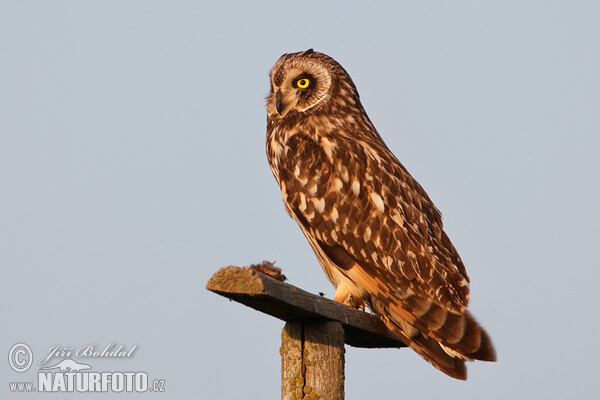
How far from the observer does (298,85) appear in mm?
6590

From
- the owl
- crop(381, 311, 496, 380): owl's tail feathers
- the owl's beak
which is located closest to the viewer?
crop(381, 311, 496, 380): owl's tail feathers

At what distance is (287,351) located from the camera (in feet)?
13.5

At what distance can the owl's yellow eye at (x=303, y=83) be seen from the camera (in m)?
6.59

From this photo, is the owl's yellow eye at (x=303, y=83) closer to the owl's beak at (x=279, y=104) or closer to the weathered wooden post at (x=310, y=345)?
the owl's beak at (x=279, y=104)

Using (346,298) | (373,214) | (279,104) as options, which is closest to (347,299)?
(346,298)

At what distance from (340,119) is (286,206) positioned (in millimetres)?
950

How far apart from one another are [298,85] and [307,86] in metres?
0.08

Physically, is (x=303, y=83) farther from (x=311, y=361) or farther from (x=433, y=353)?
(x=311, y=361)

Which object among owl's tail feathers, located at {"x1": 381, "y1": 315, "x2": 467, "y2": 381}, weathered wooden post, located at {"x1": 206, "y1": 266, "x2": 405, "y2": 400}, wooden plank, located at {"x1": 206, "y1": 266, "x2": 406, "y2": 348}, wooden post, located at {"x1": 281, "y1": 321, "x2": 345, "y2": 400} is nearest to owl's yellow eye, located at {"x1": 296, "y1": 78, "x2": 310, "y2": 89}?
owl's tail feathers, located at {"x1": 381, "y1": 315, "x2": 467, "y2": 381}

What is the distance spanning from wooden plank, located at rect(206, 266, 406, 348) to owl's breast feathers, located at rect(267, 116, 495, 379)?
0.55 metres

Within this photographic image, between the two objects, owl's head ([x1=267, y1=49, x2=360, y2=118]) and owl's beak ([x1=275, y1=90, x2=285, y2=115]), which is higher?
owl's head ([x1=267, y1=49, x2=360, y2=118])

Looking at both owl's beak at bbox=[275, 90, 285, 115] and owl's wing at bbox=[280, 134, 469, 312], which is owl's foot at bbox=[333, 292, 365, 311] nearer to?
owl's wing at bbox=[280, 134, 469, 312]

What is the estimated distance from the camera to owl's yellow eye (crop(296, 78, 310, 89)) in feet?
21.6

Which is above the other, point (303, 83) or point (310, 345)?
point (303, 83)
